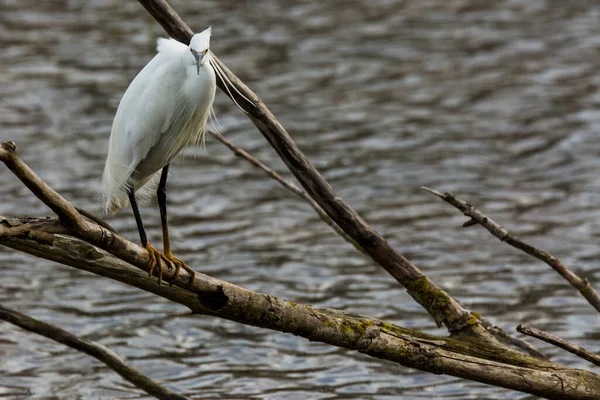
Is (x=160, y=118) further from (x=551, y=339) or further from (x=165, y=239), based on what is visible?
(x=551, y=339)

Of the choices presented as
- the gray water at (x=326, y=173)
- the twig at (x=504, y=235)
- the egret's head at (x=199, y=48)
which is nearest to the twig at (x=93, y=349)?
the gray water at (x=326, y=173)

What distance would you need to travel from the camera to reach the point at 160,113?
4.30 metres

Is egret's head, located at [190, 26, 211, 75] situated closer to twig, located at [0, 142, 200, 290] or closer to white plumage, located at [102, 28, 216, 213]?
white plumage, located at [102, 28, 216, 213]

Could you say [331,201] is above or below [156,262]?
above

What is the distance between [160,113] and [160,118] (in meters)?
0.03

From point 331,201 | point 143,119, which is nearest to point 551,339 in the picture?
point 331,201

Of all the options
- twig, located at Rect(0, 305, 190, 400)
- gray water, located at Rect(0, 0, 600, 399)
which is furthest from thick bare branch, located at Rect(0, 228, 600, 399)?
gray water, located at Rect(0, 0, 600, 399)

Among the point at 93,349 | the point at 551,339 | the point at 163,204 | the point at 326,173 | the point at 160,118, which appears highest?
the point at 326,173

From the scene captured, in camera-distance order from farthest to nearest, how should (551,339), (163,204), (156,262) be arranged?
(163,204) → (551,339) → (156,262)

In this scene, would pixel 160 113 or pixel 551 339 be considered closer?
pixel 551 339

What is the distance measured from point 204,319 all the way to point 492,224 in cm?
264

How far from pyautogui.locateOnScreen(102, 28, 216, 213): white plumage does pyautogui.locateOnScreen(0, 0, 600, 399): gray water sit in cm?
116

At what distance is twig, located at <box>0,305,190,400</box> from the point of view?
494cm

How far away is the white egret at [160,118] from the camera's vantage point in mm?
4152
